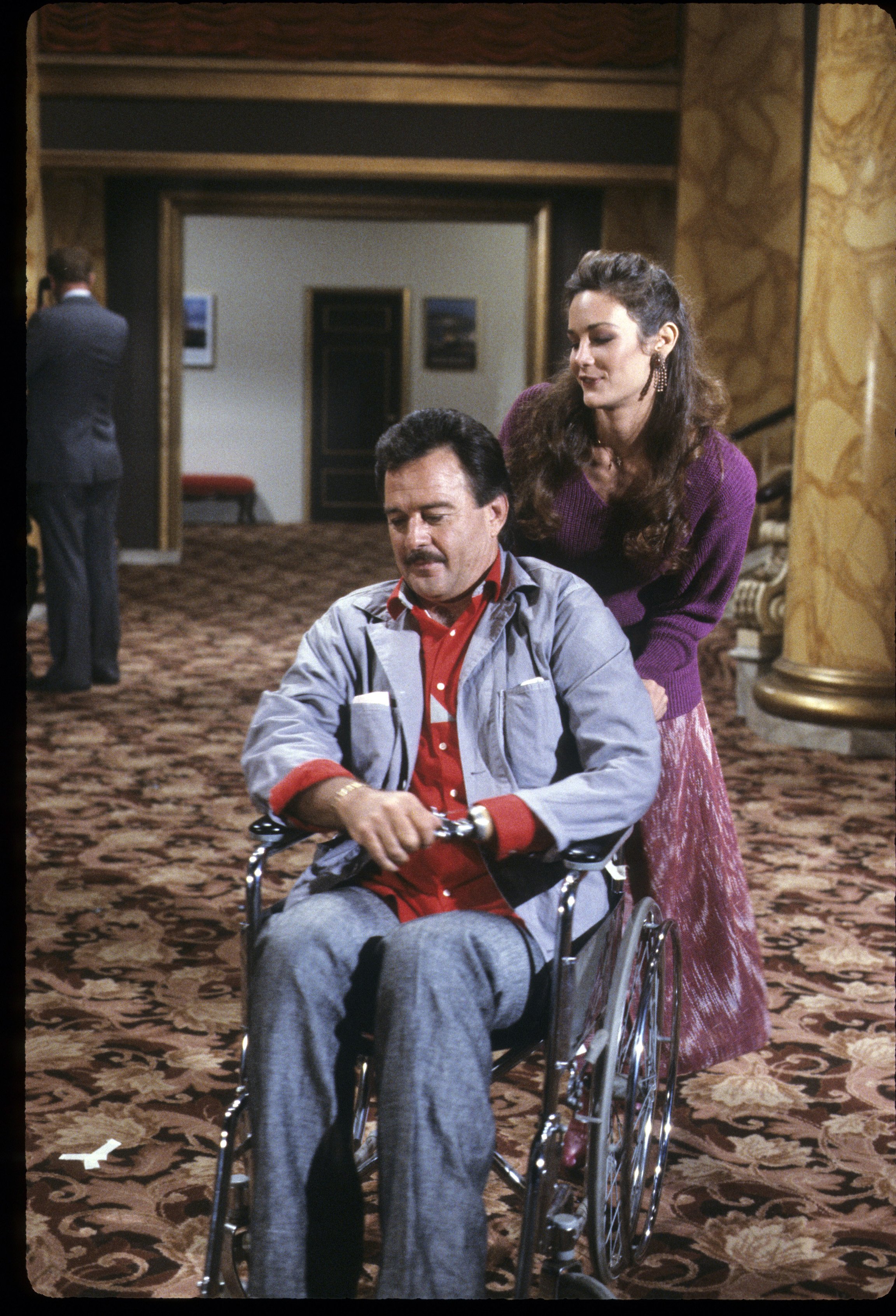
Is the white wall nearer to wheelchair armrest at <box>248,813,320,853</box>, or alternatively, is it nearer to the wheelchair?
the wheelchair

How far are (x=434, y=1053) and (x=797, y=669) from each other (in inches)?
165

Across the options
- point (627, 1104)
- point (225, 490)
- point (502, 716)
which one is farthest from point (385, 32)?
point (627, 1104)

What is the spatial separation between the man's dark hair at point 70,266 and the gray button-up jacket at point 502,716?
13.8ft

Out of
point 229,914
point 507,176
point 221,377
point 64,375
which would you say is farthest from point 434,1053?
point 221,377

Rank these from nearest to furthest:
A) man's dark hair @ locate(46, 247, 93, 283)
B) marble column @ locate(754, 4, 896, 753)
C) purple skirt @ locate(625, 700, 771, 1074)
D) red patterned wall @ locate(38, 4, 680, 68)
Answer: purple skirt @ locate(625, 700, 771, 1074) < marble column @ locate(754, 4, 896, 753) < man's dark hair @ locate(46, 247, 93, 283) < red patterned wall @ locate(38, 4, 680, 68)

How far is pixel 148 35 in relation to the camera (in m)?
9.38

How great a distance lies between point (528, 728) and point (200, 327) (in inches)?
568

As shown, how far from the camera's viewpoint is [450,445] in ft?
6.19

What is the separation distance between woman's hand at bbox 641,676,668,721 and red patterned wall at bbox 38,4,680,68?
27.3 ft

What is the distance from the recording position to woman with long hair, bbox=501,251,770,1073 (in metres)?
2.11

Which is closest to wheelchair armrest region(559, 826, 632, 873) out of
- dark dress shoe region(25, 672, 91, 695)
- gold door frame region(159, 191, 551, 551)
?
dark dress shoe region(25, 672, 91, 695)

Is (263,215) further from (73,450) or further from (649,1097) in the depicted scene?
(649,1097)

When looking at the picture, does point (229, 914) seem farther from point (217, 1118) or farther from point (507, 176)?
point (507, 176)

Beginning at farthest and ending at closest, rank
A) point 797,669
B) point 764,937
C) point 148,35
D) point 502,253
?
1. point 502,253
2. point 148,35
3. point 797,669
4. point 764,937
